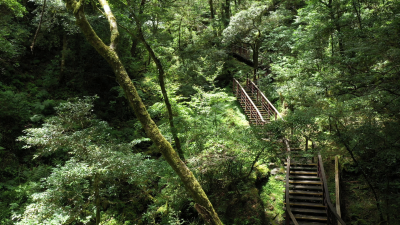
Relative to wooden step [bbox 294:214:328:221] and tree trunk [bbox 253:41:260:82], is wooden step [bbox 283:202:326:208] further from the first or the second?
tree trunk [bbox 253:41:260:82]

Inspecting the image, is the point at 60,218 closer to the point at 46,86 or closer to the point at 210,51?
the point at 46,86

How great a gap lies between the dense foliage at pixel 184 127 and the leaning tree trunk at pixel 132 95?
0.67 metres

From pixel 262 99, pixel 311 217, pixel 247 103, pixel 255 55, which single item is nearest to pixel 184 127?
pixel 311 217

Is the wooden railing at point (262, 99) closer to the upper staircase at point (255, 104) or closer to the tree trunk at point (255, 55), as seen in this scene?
the upper staircase at point (255, 104)

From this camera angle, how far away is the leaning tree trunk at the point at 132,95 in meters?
3.32

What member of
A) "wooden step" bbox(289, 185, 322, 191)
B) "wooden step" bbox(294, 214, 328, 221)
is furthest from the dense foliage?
"wooden step" bbox(289, 185, 322, 191)

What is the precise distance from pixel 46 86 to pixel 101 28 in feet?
14.0

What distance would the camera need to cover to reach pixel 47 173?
7.07 meters

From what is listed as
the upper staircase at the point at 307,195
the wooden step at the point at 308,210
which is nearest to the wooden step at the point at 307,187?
the upper staircase at the point at 307,195

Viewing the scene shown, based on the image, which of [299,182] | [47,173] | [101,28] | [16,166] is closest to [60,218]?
[47,173]

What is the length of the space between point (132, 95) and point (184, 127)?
4.37 m

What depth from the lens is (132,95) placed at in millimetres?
3508

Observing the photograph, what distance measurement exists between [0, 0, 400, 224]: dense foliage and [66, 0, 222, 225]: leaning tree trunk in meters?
0.67

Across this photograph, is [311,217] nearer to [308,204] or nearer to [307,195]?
[308,204]
